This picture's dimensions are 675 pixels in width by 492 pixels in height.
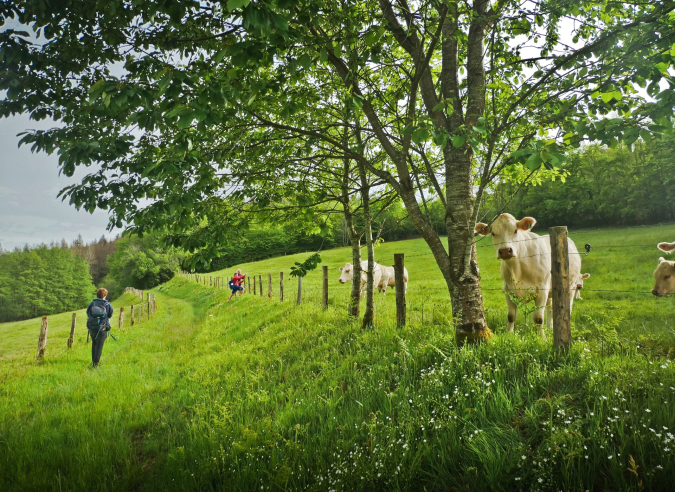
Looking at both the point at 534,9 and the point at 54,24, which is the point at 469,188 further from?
the point at 54,24

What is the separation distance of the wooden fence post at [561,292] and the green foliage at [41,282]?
59832 mm

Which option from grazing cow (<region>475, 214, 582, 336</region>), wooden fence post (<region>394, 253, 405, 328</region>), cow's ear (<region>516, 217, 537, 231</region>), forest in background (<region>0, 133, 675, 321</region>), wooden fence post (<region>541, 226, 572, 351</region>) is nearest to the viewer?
wooden fence post (<region>541, 226, 572, 351</region>)

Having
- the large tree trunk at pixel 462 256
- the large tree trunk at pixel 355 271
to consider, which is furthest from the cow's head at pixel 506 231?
the large tree trunk at pixel 355 271

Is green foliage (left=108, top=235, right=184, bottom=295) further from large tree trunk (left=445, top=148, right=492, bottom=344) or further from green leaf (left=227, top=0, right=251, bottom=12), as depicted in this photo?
green leaf (left=227, top=0, right=251, bottom=12)

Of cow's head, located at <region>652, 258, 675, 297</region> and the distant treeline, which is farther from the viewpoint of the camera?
the distant treeline

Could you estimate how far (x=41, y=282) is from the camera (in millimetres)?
50844

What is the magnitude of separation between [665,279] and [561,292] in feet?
22.9

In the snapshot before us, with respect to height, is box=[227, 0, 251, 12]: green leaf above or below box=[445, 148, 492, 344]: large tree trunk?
above

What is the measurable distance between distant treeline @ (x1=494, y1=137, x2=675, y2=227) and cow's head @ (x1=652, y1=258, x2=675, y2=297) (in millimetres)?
18232

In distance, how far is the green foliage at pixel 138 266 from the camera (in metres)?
64.6

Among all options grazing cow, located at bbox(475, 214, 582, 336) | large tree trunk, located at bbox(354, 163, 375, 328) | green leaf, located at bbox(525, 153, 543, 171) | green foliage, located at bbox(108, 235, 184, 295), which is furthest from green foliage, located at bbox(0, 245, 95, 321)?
green leaf, located at bbox(525, 153, 543, 171)

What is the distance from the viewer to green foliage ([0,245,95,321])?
4609 centimetres

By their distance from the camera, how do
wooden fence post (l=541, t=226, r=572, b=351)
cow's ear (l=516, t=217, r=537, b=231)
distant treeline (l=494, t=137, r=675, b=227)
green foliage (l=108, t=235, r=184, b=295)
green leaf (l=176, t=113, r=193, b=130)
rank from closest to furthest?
green leaf (l=176, t=113, r=193, b=130) < wooden fence post (l=541, t=226, r=572, b=351) < cow's ear (l=516, t=217, r=537, b=231) < distant treeline (l=494, t=137, r=675, b=227) < green foliage (l=108, t=235, r=184, b=295)

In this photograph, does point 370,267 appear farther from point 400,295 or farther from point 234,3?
point 234,3
